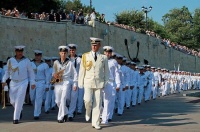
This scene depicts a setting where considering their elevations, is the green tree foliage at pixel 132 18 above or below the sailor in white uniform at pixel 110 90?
above

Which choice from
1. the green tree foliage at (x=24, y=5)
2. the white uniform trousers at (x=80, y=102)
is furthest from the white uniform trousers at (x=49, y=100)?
the green tree foliage at (x=24, y=5)

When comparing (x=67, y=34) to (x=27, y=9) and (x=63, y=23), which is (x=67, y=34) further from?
(x=27, y=9)

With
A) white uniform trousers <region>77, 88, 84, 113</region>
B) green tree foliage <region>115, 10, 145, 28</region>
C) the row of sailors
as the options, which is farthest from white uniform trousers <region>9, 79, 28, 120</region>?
green tree foliage <region>115, 10, 145, 28</region>

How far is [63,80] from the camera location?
10445 millimetres

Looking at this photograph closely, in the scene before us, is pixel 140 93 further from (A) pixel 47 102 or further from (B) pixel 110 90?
(B) pixel 110 90

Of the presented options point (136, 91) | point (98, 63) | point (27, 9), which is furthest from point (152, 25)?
point (98, 63)

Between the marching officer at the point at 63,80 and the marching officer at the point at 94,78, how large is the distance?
35.6 inches

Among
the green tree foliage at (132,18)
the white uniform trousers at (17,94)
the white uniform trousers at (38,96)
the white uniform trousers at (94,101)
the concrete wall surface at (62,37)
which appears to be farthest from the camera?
the green tree foliage at (132,18)

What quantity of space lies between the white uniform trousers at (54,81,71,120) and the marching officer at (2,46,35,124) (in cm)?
66

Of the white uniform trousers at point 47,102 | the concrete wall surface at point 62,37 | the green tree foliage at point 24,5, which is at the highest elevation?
the green tree foliage at point 24,5

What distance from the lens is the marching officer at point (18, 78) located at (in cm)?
1001

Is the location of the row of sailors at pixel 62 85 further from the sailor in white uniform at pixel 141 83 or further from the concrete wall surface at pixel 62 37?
the concrete wall surface at pixel 62 37

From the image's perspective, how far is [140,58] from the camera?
154 ft

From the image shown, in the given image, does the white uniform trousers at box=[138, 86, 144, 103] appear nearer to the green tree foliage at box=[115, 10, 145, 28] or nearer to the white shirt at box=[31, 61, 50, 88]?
the white shirt at box=[31, 61, 50, 88]
